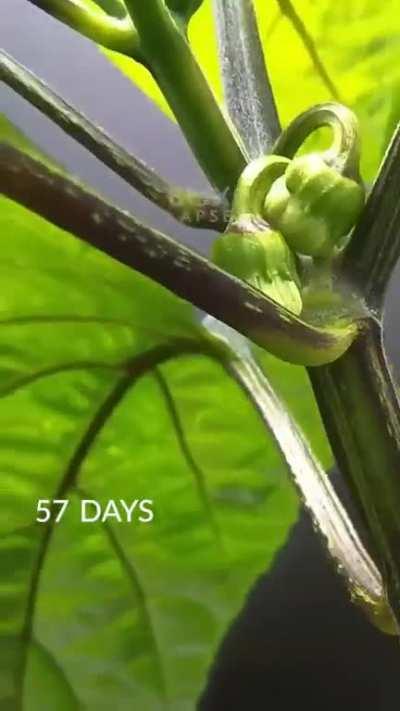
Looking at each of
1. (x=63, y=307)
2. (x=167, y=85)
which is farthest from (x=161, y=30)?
(x=63, y=307)

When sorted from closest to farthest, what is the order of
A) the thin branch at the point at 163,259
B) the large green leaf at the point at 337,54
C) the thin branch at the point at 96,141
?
the thin branch at the point at 163,259
the thin branch at the point at 96,141
the large green leaf at the point at 337,54

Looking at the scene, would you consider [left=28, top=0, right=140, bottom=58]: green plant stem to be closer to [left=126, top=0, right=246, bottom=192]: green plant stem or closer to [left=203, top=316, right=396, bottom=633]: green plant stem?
[left=126, top=0, right=246, bottom=192]: green plant stem

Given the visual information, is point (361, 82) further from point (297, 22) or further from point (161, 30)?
point (161, 30)

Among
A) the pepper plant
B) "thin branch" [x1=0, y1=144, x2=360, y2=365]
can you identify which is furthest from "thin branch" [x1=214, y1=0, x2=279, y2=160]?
"thin branch" [x1=0, y1=144, x2=360, y2=365]

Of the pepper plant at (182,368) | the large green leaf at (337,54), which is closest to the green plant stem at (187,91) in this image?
the pepper plant at (182,368)

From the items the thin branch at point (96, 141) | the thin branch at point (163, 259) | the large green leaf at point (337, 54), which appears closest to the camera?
the thin branch at point (163, 259)

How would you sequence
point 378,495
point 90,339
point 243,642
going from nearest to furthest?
point 378,495, point 90,339, point 243,642

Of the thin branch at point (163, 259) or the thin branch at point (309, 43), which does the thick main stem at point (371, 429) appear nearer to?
the thin branch at point (163, 259)
